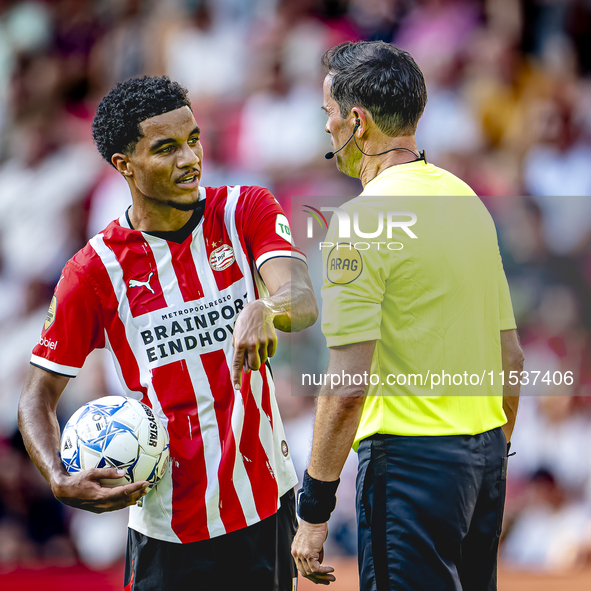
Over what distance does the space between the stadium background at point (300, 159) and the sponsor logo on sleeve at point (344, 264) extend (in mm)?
2807

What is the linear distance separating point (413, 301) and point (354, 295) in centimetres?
19

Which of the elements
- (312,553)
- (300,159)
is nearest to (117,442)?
(312,553)

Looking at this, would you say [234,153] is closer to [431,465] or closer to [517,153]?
[517,153]

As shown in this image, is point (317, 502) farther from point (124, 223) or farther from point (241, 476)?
point (124, 223)

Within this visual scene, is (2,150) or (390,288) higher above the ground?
(2,150)

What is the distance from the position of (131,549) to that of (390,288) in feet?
4.54

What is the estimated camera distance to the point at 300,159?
18.5 feet

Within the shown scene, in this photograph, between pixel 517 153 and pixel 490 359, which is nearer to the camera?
pixel 490 359

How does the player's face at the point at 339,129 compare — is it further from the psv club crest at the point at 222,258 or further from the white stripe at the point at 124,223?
the white stripe at the point at 124,223

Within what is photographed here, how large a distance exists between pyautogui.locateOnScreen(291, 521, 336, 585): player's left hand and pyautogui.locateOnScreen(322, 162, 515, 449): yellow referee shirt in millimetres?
293

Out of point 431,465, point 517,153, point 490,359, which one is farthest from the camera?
point 517,153

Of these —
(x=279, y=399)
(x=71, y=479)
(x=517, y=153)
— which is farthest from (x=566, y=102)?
(x=71, y=479)

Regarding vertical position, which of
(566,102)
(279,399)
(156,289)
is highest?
(566,102)

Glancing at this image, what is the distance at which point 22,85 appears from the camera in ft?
21.6
